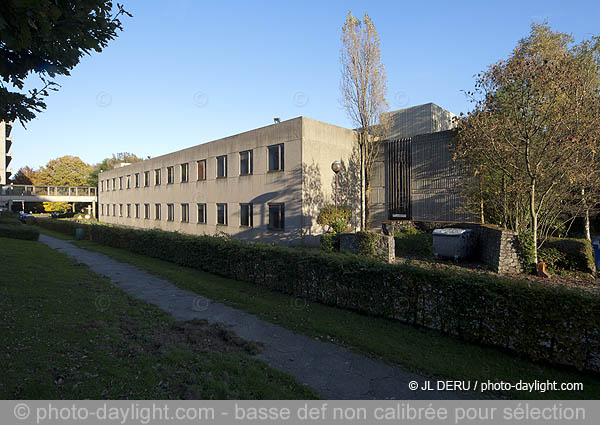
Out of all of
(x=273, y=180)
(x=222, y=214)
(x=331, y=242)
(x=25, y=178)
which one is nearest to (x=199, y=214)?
(x=222, y=214)

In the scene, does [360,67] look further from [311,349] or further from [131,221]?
[131,221]

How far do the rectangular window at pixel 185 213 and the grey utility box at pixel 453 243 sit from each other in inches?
825

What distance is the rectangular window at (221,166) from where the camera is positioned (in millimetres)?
24906

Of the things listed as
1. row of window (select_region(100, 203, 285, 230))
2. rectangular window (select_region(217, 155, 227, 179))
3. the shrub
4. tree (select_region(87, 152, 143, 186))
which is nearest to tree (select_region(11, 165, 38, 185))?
tree (select_region(87, 152, 143, 186))

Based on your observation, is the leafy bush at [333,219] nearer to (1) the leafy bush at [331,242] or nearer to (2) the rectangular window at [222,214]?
(1) the leafy bush at [331,242]

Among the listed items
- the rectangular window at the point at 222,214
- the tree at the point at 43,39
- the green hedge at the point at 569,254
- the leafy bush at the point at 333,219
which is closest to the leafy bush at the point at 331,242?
the leafy bush at the point at 333,219

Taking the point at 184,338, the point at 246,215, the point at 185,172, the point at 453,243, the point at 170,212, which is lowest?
the point at 184,338

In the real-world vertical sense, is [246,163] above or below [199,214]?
above

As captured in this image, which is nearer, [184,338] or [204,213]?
[184,338]

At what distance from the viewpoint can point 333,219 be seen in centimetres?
1969

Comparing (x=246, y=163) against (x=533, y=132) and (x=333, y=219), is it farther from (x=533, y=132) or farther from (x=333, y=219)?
(x=533, y=132)

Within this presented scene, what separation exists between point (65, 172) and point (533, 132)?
8839 centimetres

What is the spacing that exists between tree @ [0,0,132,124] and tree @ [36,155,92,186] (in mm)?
79680

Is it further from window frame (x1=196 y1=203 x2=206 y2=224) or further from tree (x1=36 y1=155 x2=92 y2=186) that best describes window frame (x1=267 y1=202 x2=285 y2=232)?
tree (x1=36 y1=155 x2=92 y2=186)
